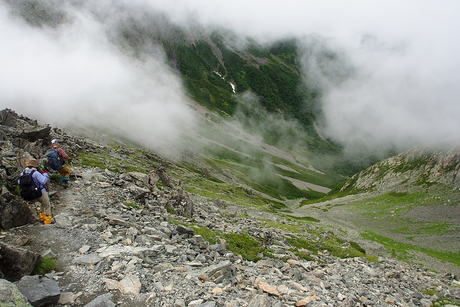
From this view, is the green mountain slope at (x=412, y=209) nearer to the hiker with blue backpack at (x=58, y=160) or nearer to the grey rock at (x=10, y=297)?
the hiker with blue backpack at (x=58, y=160)

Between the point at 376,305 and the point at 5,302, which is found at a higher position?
the point at 376,305

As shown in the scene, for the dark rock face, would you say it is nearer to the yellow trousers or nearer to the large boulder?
the large boulder

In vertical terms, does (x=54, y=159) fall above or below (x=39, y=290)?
above

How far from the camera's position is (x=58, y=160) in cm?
2417

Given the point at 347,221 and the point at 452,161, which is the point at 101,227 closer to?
the point at 347,221

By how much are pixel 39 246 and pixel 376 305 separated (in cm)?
2026

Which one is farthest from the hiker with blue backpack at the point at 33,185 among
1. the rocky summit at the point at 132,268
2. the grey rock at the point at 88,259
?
the grey rock at the point at 88,259

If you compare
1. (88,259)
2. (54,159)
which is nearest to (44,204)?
(88,259)

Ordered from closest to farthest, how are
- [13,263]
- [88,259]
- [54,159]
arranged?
[13,263]
[88,259]
[54,159]

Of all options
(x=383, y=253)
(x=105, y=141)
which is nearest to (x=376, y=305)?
(x=383, y=253)

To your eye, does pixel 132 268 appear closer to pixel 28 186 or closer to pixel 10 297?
pixel 10 297

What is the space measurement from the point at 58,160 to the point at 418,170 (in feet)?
633

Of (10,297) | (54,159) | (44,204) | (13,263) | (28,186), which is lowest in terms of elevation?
(13,263)

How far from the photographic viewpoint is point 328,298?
552 inches
